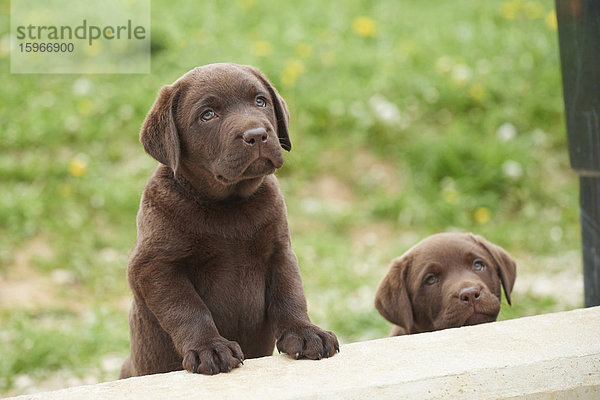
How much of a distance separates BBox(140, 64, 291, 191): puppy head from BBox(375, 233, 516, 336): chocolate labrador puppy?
1072mm

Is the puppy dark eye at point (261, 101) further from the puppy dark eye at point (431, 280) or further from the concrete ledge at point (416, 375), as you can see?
the puppy dark eye at point (431, 280)

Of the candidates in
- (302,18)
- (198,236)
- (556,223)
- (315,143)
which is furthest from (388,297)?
(302,18)

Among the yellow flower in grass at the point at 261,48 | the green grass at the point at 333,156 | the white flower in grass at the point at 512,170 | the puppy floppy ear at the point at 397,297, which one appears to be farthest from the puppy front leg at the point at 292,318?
the yellow flower in grass at the point at 261,48

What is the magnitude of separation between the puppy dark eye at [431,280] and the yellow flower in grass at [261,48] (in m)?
5.55

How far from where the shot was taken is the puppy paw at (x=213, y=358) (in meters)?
2.92

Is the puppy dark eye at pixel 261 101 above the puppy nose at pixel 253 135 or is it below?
above

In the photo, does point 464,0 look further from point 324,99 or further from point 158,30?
point 158,30

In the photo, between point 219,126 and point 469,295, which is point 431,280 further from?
point 219,126

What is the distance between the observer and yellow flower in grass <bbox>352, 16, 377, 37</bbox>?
9.80m

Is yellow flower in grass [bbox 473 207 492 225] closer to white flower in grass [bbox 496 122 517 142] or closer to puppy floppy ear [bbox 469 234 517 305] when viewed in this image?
white flower in grass [bbox 496 122 517 142]

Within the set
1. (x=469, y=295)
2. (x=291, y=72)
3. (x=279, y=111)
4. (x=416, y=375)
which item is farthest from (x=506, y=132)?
(x=416, y=375)

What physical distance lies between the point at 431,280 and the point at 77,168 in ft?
14.9

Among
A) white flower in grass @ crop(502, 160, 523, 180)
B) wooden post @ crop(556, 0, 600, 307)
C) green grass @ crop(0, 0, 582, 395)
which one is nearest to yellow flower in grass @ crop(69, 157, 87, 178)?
green grass @ crop(0, 0, 582, 395)

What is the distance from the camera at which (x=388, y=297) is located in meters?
4.07
